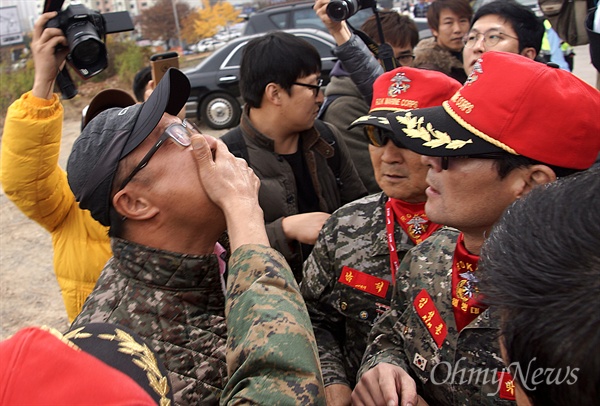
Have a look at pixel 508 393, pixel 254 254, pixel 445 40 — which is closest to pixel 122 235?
pixel 254 254

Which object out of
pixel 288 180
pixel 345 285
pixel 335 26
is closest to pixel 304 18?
pixel 335 26

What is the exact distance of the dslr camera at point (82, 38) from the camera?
2.57 metres

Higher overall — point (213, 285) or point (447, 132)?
point (447, 132)

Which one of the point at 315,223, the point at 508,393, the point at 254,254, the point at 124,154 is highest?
the point at 124,154

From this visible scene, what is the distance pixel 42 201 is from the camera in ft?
8.23

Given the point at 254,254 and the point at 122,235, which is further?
the point at 122,235

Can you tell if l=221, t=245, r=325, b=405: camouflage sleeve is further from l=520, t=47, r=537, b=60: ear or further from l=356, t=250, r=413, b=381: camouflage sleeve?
l=520, t=47, r=537, b=60: ear

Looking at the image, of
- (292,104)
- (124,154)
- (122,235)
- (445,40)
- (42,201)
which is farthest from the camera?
(445,40)

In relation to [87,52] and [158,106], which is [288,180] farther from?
[158,106]

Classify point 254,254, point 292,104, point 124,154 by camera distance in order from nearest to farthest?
1. point 254,254
2. point 124,154
3. point 292,104

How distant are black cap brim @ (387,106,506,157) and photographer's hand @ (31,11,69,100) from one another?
58.3 inches

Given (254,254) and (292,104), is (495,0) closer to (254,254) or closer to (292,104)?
(292,104)

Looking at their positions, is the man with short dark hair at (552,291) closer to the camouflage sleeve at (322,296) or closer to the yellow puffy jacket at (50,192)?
the camouflage sleeve at (322,296)

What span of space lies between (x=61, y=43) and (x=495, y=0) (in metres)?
2.36
